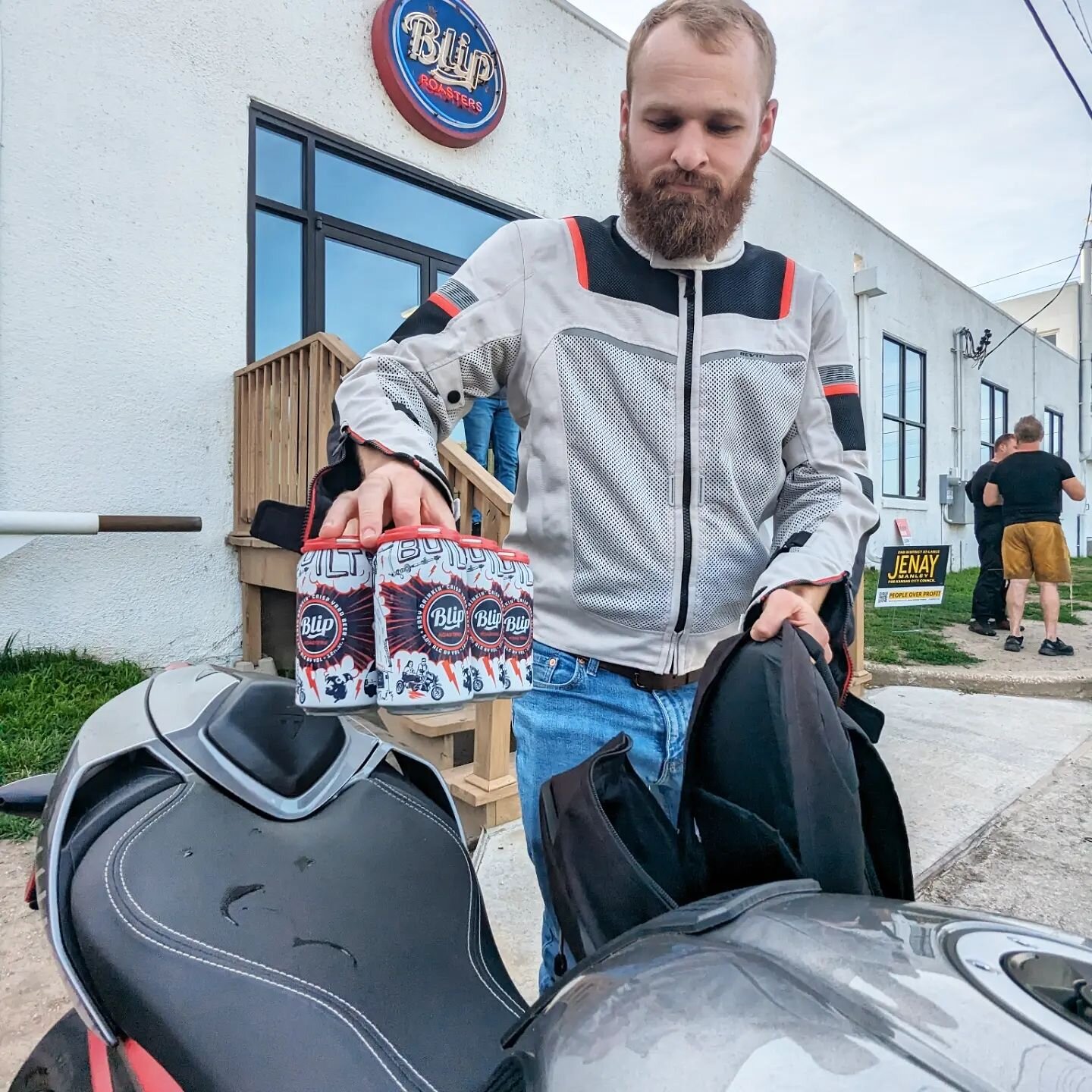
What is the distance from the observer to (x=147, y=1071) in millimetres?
848

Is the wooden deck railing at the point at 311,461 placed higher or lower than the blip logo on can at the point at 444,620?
higher

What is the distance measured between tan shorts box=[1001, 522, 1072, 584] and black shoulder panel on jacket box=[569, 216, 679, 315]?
5.86 m

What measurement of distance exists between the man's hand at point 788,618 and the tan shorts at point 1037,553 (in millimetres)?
5983

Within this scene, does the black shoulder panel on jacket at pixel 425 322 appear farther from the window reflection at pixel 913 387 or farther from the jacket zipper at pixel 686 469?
the window reflection at pixel 913 387

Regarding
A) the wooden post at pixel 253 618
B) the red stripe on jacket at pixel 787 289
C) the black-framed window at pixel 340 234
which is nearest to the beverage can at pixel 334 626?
the red stripe on jacket at pixel 787 289

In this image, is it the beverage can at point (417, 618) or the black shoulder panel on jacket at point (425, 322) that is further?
the black shoulder panel on jacket at point (425, 322)

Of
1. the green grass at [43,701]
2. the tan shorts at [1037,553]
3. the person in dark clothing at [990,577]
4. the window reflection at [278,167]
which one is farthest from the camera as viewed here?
the person in dark clothing at [990,577]

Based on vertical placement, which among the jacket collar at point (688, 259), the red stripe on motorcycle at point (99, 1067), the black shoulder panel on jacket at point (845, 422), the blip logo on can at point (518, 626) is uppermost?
the jacket collar at point (688, 259)

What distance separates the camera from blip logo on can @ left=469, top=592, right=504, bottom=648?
0.88 m

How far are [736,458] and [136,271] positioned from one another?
4.00 metres

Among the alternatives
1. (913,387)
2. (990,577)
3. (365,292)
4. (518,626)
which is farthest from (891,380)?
(518,626)

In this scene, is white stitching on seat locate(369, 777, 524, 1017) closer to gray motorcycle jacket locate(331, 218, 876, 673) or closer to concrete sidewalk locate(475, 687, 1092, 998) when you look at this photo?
gray motorcycle jacket locate(331, 218, 876, 673)

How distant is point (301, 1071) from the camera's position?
762 mm

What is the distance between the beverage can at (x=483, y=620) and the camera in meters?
0.87
